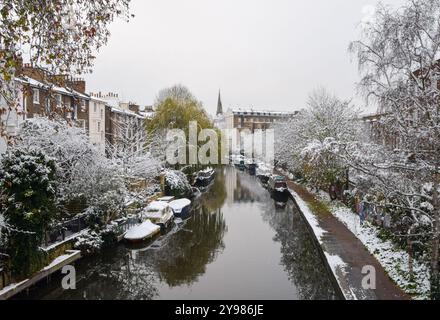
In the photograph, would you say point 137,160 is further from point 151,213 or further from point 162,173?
point 162,173

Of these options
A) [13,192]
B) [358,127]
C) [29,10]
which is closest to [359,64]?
[29,10]

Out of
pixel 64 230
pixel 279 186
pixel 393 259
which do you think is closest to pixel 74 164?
pixel 64 230

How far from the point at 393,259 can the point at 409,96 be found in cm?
653

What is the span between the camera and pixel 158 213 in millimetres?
23141

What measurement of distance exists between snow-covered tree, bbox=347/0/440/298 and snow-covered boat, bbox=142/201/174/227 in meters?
13.8

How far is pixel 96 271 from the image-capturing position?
619 inches

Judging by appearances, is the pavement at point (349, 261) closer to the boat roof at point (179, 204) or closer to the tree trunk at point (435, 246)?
the tree trunk at point (435, 246)

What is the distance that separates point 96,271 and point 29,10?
38.8 ft

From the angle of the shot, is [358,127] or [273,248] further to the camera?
[358,127]

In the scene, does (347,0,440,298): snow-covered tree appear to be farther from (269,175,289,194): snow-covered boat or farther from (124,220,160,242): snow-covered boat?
(269,175,289,194): snow-covered boat

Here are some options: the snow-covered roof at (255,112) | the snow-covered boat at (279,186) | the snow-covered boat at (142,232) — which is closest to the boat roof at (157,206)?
the snow-covered boat at (142,232)

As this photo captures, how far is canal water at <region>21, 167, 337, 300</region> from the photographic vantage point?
1372cm

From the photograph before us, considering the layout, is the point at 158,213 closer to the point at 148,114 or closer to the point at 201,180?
the point at 201,180

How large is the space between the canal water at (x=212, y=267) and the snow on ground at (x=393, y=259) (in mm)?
2073
